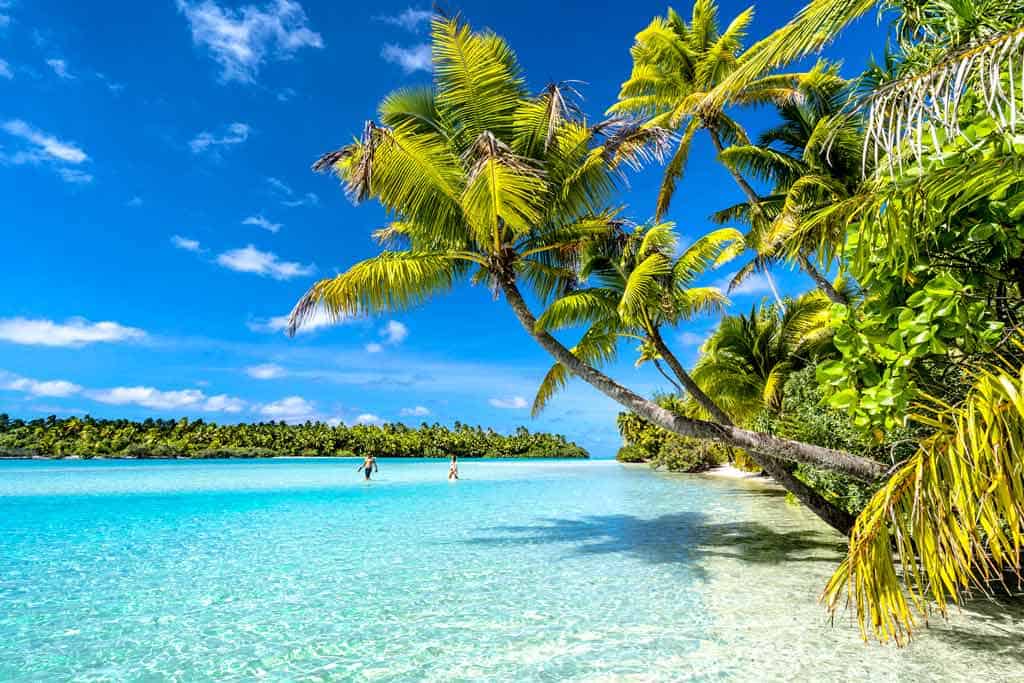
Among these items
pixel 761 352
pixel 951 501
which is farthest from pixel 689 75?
pixel 951 501

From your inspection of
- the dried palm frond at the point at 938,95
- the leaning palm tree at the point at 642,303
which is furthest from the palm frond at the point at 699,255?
the dried palm frond at the point at 938,95

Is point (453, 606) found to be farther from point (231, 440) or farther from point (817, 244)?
point (231, 440)

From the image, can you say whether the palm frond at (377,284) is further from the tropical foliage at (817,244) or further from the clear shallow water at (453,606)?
the clear shallow water at (453,606)

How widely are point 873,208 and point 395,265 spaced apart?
17.0 ft

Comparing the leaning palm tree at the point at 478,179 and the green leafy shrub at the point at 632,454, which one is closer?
the leaning palm tree at the point at 478,179

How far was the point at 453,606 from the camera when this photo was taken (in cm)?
595

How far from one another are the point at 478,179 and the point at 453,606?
464cm

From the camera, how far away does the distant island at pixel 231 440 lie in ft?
216

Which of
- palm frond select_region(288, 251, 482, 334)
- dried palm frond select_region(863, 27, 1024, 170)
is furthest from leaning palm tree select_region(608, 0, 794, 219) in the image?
dried palm frond select_region(863, 27, 1024, 170)

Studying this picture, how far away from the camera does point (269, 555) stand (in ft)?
29.3

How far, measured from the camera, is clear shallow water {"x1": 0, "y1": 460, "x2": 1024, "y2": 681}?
14.2ft

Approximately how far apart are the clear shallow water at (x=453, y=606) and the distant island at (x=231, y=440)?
63.3 metres

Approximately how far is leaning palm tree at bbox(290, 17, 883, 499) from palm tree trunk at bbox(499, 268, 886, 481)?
2 cm

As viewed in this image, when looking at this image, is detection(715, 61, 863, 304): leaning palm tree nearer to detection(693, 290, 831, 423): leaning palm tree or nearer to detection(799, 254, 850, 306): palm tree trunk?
detection(799, 254, 850, 306): palm tree trunk
